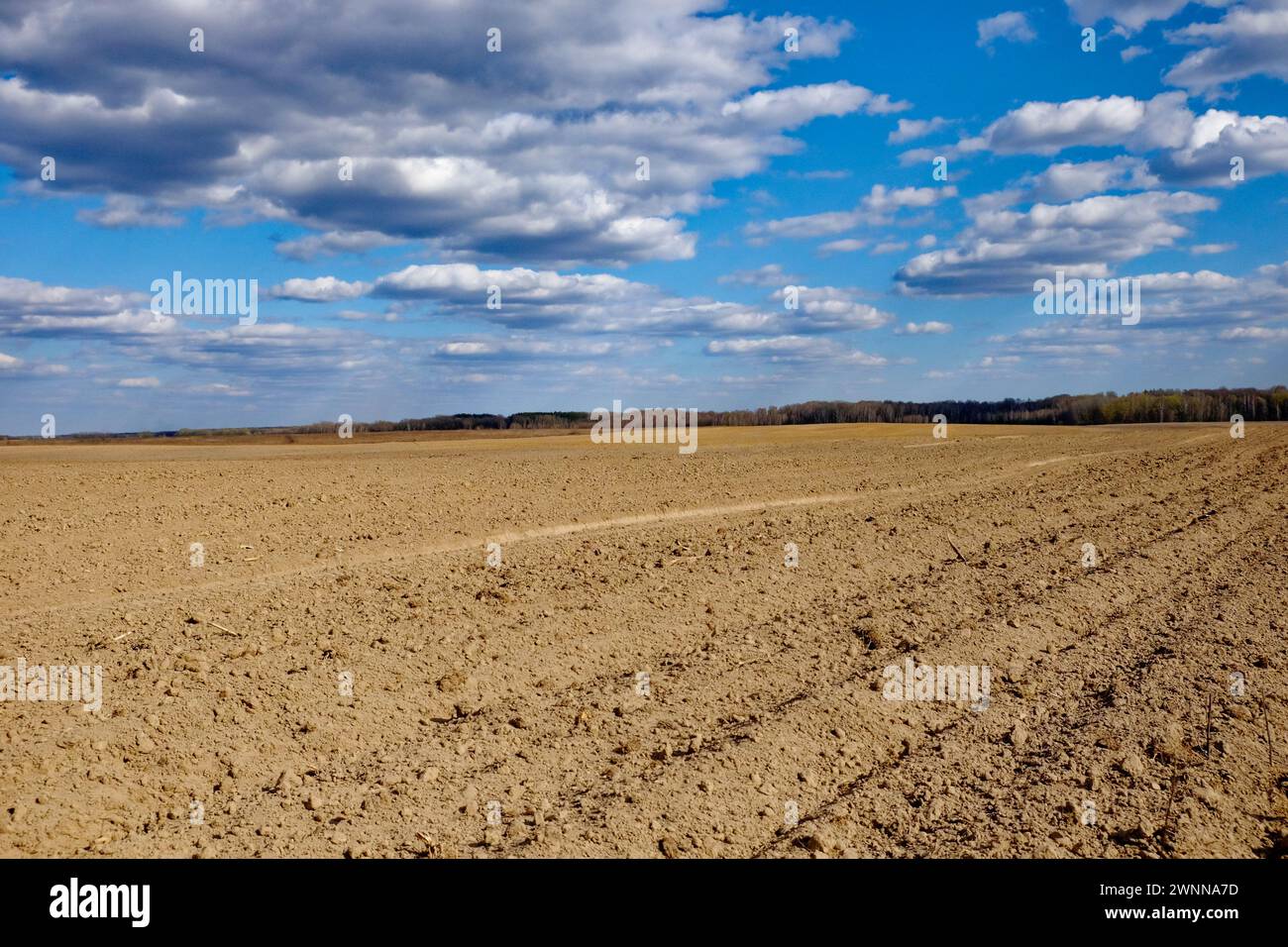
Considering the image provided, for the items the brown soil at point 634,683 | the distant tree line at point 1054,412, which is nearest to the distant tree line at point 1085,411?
the distant tree line at point 1054,412

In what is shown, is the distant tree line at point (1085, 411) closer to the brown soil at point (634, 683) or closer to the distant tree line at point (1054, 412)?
the distant tree line at point (1054, 412)

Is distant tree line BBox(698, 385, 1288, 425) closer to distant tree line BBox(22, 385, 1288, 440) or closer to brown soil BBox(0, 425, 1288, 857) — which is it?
distant tree line BBox(22, 385, 1288, 440)

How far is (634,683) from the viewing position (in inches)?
338

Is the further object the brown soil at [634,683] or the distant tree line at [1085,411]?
the distant tree line at [1085,411]

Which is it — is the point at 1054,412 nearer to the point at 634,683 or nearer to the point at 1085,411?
the point at 1085,411

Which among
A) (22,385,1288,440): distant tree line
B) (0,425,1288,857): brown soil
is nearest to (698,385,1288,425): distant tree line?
(22,385,1288,440): distant tree line

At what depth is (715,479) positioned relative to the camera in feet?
83.9

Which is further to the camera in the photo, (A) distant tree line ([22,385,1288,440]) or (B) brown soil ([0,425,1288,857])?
(A) distant tree line ([22,385,1288,440])

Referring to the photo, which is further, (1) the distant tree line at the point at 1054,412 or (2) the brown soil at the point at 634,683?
(1) the distant tree line at the point at 1054,412

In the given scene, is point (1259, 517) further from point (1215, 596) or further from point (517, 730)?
point (517, 730)

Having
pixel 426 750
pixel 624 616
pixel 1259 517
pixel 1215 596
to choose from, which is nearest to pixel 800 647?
pixel 624 616

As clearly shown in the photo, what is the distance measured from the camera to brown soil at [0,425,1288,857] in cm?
599

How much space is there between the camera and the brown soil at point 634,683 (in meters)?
5.99
